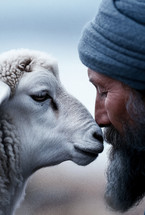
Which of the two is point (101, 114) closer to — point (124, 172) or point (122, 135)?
point (122, 135)

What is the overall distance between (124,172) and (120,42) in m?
0.46

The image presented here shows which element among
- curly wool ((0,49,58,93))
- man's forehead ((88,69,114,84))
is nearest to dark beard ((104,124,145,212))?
man's forehead ((88,69,114,84))

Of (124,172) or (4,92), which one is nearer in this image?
(4,92)

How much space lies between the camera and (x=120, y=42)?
1194 mm

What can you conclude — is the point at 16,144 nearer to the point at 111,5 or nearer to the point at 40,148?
the point at 40,148

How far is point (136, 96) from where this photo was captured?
49.3 inches

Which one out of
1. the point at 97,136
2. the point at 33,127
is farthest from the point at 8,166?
the point at 97,136

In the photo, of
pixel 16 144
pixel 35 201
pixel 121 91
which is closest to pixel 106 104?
pixel 121 91

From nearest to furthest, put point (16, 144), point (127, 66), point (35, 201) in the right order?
1. point (127, 66)
2. point (16, 144)
3. point (35, 201)

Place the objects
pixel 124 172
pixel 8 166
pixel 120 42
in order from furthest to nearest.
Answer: pixel 124 172 < pixel 8 166 < pixel 120 42

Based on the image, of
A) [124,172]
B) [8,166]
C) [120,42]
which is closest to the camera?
[120,42]

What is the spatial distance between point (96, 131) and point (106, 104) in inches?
4.1

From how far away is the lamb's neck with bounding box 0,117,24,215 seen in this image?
4.27 ft

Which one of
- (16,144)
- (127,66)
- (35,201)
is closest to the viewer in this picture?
(127,66)
